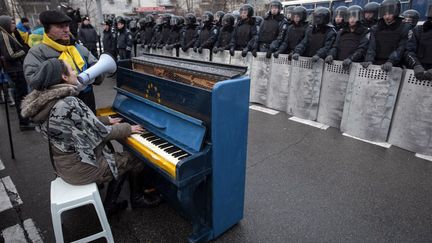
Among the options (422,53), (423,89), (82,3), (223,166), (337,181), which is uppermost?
(82,3)

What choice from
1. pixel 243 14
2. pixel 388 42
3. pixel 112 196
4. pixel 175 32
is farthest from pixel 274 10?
pixel 112 196

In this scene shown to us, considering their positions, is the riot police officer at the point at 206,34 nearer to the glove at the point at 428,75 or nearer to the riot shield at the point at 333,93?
the riot shield at the point at 333,93

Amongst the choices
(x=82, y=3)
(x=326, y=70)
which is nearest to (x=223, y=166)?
(x=326, y=70)

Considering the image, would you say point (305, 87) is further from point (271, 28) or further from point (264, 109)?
point (271, 28)

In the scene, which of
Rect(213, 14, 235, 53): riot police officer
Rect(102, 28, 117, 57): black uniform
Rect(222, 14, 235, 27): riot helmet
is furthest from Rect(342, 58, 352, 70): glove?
Rect(102, 28, 117, 57): black uniform

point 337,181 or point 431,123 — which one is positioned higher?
point 431,123

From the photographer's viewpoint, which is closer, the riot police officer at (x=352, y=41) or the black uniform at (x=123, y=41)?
the riot police officer at (x=352, y=41)

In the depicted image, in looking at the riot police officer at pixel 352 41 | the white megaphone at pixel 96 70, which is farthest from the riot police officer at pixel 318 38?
the white megaphone at pixel 96 70

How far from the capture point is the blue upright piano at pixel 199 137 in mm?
1934

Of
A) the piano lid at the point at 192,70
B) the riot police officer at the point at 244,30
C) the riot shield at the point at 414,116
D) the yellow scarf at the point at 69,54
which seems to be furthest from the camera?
the riot police officer at the point at 244,30

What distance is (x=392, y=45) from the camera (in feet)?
14.4

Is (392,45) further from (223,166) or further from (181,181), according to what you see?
(181,181)

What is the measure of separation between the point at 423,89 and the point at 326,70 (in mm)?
1543

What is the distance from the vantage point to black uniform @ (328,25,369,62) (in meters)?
4.57
